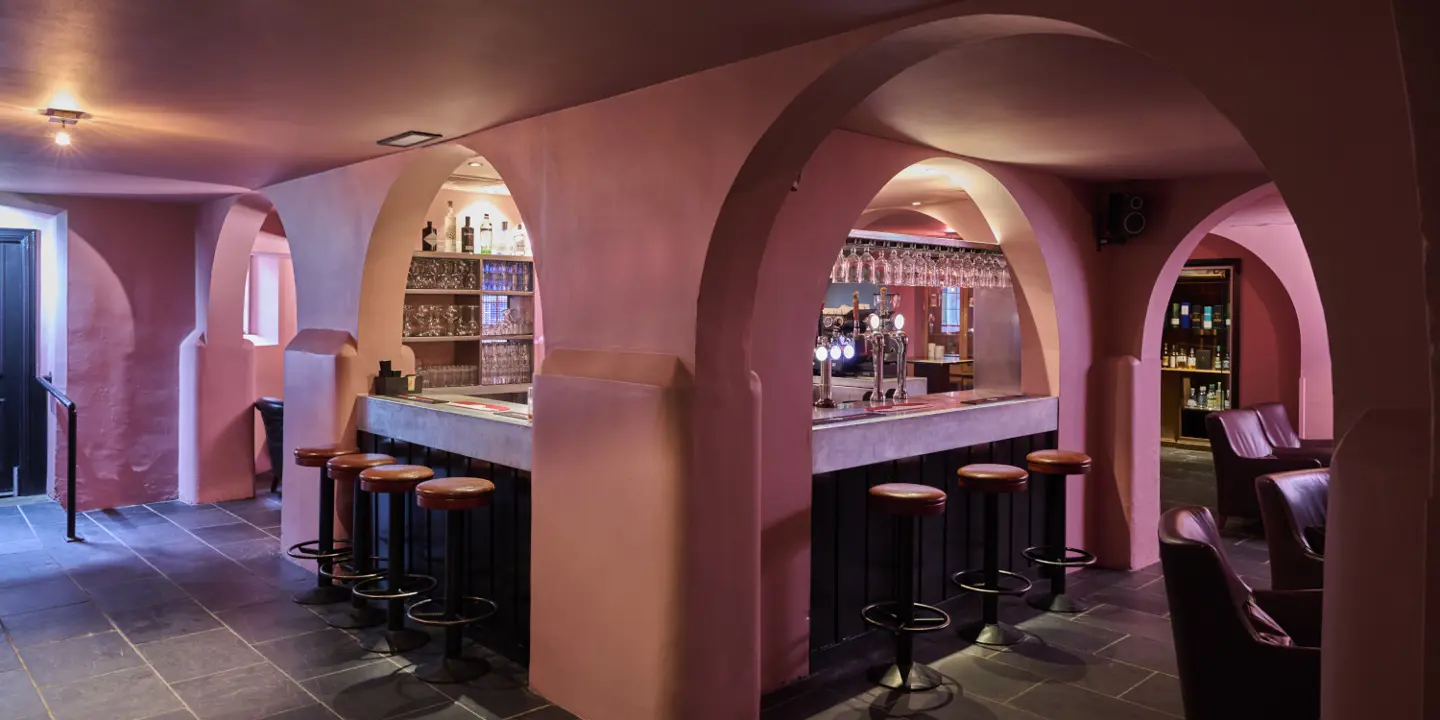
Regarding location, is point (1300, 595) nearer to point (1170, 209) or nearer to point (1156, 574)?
point (1156, 574)

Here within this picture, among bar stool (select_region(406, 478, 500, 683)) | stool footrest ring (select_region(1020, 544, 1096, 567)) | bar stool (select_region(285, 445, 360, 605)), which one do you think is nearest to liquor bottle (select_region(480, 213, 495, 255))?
bar stool (select_region(285, 445, 360, 605))

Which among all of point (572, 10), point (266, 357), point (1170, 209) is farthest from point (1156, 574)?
point (266, 357)

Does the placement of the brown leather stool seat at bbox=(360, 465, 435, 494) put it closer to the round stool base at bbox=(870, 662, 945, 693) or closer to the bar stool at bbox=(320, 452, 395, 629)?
the bar stool at bbox=(320, 452, 395, 629)

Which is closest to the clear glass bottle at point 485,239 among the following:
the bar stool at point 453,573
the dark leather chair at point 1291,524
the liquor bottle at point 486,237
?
the liquor bottle at point 486,237

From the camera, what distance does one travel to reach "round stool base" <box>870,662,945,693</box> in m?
4.31

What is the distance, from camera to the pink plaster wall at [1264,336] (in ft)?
35.8

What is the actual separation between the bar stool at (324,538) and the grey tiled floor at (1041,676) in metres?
2.77

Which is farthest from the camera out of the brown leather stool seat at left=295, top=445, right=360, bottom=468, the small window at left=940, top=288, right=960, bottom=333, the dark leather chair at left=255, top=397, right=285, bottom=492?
the small window at left=940, top=288, right=960, bottom=333

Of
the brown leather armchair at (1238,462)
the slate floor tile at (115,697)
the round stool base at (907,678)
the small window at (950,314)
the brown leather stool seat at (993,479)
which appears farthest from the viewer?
the small window at (950,314)

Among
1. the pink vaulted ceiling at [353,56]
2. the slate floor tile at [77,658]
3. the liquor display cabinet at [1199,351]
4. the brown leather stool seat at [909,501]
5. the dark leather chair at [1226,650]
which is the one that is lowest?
the slate floor tile at [77,658]

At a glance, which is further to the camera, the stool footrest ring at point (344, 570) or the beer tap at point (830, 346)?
the beer tap at point (830, 346)

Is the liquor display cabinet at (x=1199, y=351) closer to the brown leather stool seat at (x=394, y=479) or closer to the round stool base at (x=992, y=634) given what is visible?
the round stool base at (x=992, y=634)

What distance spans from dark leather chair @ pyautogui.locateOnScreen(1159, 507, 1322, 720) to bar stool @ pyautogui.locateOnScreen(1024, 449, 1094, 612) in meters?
2.15

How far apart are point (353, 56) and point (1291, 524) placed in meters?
4.44
